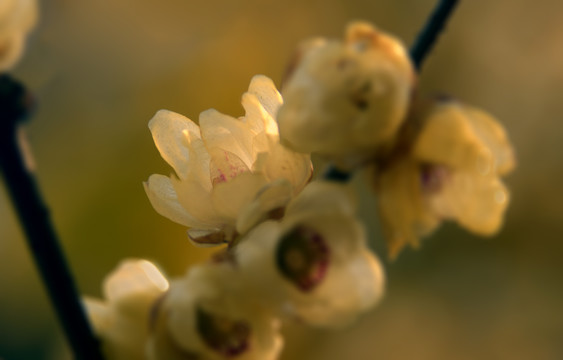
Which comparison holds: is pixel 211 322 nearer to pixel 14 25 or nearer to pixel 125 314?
→ pixel 125 314

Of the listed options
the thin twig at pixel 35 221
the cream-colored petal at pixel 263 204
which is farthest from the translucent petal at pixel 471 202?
the thin twig at pixel 35 221

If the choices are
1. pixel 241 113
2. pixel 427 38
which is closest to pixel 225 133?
pixel 427 38

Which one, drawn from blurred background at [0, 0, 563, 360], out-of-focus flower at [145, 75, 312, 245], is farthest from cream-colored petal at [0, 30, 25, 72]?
blurred background at [0, 0, 563, 360]

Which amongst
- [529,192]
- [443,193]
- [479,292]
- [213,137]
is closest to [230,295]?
[443,193]

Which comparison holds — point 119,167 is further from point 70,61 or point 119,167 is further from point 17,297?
point 70,61

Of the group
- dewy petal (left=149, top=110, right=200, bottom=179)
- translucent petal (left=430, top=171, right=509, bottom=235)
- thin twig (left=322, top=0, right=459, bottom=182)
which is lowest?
dewy petal (left=149, top=110, right=200, bottom=179)

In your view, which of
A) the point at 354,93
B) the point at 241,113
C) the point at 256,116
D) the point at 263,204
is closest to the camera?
the point at 354,93

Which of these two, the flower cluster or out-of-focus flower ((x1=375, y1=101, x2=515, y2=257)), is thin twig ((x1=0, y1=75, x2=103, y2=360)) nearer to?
the flower cluster
